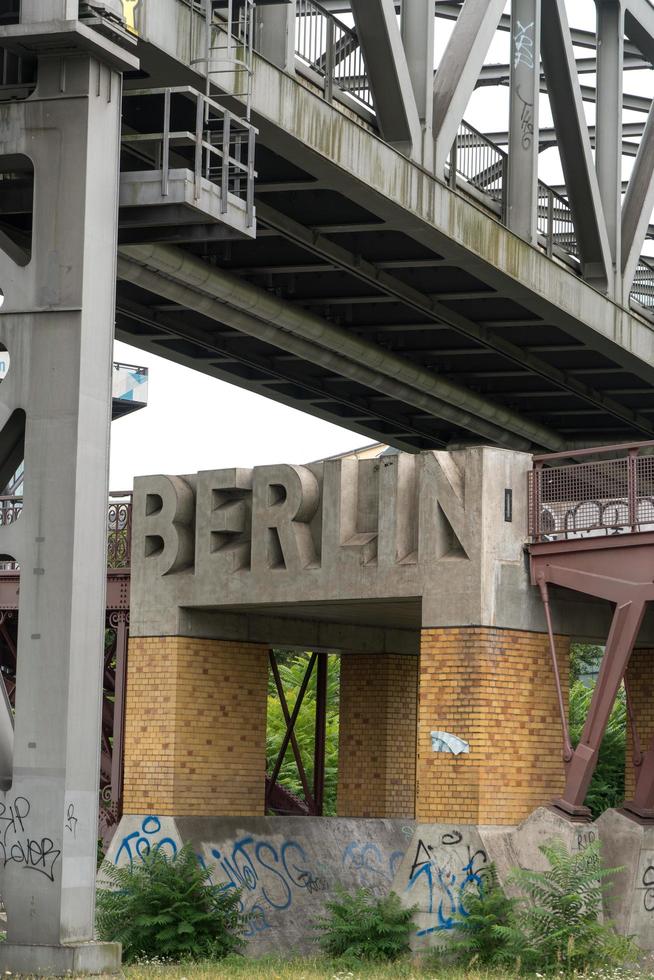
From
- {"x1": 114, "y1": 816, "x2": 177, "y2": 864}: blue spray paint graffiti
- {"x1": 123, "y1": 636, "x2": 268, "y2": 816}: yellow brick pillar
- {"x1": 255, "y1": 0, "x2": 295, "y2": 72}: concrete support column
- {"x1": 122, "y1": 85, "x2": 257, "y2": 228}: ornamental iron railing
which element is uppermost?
{"x1": 255, "y1": 0, "x2": 295, "y2": 72}: concrete support column

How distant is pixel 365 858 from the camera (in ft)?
92.4

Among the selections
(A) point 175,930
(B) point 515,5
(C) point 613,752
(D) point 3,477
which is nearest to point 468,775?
(A) point 175,930

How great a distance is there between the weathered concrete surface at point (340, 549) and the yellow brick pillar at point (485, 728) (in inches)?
13.8

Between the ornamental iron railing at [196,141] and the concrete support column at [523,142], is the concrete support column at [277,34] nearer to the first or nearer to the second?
the ornamental iron railing at [196,141]

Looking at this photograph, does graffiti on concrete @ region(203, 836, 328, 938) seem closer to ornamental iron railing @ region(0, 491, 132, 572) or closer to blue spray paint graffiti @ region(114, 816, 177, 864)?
blue spray paint graffiti @ region(114, 816, 177, 864)

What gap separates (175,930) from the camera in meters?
23.2

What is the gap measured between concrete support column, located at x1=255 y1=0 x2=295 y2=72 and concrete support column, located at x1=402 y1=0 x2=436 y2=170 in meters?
3.23

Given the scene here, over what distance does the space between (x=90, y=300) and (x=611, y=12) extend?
59.3 ft

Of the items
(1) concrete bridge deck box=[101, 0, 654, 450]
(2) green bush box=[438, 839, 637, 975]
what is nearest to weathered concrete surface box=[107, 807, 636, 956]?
(2) green bush box=[438, 839, 637, 975]

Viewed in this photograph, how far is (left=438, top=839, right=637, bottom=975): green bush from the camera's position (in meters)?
20.4

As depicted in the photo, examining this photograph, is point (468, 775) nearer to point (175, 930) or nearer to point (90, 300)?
point (175, 930)

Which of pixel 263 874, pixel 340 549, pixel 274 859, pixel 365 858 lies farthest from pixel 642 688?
pixel 263 874

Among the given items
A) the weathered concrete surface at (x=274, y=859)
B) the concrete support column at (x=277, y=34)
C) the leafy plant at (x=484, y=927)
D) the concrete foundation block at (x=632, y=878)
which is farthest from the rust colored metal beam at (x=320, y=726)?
the concrete support column at (x=277, y=34)

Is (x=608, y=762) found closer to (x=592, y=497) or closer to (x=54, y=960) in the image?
(x=592, y=497)
